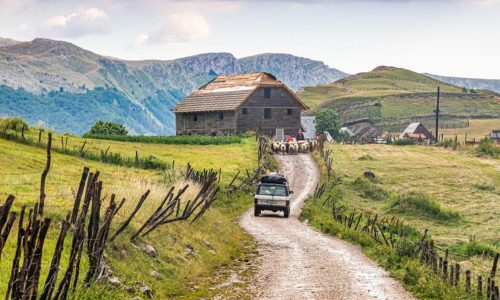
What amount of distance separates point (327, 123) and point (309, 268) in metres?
102

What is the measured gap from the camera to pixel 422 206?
4156 centimetres

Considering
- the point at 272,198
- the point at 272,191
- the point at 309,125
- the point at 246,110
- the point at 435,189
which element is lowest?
the point at 435,189

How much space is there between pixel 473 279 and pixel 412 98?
161 meters

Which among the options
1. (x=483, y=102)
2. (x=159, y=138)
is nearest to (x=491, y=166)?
(x=159, y=138)

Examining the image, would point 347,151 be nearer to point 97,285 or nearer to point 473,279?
point 473,279

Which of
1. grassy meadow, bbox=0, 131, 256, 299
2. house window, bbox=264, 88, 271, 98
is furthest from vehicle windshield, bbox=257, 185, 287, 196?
house window, bbox=264, 88, 271, 98

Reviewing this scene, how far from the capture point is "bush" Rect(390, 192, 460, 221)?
132ft

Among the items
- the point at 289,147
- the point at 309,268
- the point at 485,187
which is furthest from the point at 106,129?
the point at 309,268

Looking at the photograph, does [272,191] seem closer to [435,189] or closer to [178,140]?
[435,189]

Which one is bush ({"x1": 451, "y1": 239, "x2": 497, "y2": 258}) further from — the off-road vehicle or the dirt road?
the off-road vehicle

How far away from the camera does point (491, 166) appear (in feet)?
208

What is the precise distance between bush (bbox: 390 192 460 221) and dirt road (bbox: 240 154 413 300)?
45.9 feet

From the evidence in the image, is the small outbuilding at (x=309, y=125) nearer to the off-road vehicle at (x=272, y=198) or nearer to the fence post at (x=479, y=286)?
the off-road vehicle at (x=272, y=198)

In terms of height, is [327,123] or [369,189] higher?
[327,123]
